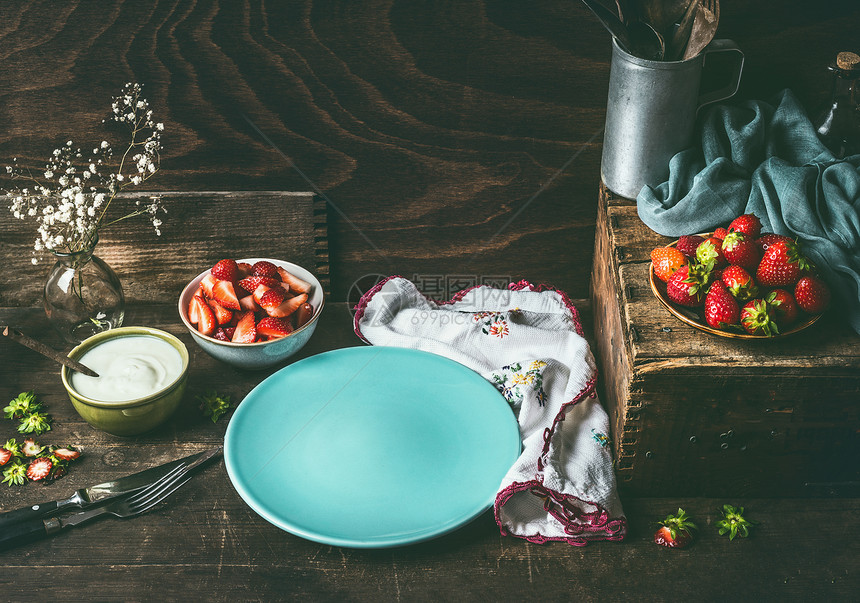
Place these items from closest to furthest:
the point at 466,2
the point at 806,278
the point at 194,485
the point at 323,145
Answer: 1. the point at 806,278
2. the point at 194,485
3. the point at 466,2
4. the point at 323,145

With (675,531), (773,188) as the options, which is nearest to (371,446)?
(675,531)

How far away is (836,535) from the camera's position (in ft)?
2.86

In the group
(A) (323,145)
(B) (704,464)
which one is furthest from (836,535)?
(A) (323,145)

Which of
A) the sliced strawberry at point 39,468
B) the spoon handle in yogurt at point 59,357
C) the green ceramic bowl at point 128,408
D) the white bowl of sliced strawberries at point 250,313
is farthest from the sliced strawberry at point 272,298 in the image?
the sliced strawberry at point 39,468

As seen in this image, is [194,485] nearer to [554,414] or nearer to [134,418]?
[134,418]

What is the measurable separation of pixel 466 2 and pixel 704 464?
0.71 m

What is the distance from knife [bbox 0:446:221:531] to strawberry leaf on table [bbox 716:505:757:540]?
0.66 meters

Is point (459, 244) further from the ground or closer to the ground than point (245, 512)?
further from the ground

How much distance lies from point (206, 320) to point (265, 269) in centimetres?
12

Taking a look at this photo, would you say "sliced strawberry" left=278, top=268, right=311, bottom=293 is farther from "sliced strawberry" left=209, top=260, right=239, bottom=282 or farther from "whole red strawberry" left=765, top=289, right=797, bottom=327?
"whole red strawberry" left=765, top=289, right=797, bottom=327

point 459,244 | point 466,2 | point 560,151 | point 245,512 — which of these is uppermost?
point 466,2

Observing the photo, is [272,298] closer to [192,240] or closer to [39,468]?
[192,240]

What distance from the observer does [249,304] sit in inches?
41.4

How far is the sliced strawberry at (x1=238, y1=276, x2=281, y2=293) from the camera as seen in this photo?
3.49 ft
